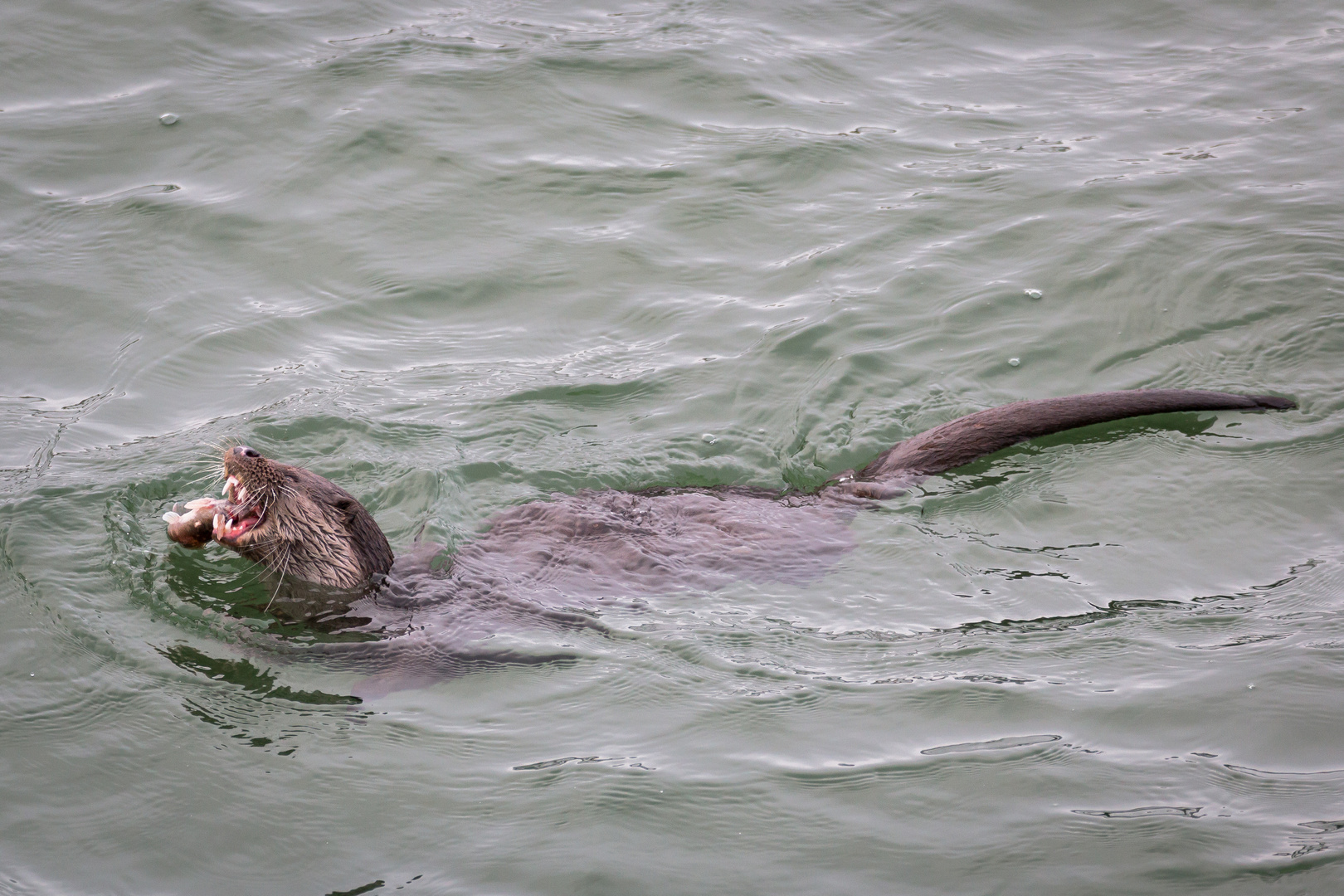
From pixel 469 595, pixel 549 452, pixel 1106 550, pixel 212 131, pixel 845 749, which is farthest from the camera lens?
pixel 212 131

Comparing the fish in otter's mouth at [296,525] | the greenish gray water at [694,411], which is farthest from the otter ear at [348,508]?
the greenish gray water at [694,411]

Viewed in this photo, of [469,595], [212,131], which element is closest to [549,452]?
[469,595]

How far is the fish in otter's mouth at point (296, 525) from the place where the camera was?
13.4 feet

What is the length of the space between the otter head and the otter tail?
1.94 meters

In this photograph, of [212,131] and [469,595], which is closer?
[469,595]

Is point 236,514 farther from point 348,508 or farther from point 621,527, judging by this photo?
point 621,527

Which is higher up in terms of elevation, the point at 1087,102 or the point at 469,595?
the point at 1087,102

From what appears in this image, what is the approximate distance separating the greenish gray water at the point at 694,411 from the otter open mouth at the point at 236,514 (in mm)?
342

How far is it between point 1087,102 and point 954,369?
310 centimetres

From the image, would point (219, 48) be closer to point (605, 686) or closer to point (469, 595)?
point (469, 595)

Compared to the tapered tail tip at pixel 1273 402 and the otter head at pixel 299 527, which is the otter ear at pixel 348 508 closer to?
the otter head at pixel 299 527

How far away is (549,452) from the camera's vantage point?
5094 millimetres

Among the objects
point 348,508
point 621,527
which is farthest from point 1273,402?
point 348,508

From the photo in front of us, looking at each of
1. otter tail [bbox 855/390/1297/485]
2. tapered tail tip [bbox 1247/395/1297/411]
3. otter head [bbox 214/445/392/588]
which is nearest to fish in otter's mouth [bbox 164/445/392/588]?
otter head [bbox 214/445/392/588]
